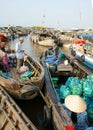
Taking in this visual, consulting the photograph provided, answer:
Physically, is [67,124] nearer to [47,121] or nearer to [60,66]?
[47,121]

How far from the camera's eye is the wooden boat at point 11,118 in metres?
5.64

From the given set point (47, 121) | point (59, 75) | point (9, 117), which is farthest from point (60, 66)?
point (9, 117)

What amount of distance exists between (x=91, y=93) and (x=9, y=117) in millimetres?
3523

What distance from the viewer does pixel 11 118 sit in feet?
20.7

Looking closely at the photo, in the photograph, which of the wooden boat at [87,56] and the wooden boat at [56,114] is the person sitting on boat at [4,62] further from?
the wooden boat at [87,56]

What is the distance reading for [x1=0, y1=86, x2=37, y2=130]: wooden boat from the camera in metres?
5.64

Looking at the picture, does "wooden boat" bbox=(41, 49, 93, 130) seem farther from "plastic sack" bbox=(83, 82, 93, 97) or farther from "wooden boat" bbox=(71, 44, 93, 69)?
"wooden boat" bbox=(71, 44, 93, 69)

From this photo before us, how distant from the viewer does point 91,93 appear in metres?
8.44

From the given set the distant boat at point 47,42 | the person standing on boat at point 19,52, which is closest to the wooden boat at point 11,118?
the person standing on boat at point 19,52

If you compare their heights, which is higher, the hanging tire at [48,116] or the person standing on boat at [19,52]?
the person standing on boat at [19,52]

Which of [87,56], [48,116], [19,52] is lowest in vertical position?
[87,56]

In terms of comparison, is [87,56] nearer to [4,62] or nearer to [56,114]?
Answer: [4,62]

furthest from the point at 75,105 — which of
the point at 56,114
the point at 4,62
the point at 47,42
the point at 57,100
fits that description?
the point at 47,42

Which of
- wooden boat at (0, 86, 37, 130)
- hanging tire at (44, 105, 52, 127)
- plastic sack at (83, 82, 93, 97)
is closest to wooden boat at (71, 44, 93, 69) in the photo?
plastic sack at (83, 82, 93, 97)
